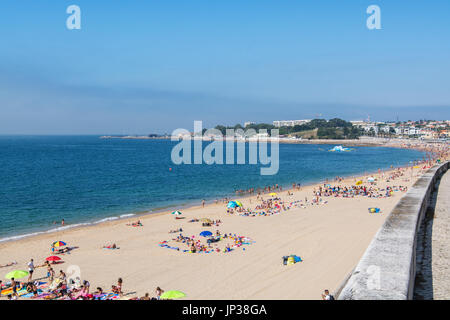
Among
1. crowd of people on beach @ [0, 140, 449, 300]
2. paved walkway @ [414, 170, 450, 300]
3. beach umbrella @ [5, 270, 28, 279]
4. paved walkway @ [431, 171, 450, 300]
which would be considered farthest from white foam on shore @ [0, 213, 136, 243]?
paved walkway @ [431, 171, 450, 300]

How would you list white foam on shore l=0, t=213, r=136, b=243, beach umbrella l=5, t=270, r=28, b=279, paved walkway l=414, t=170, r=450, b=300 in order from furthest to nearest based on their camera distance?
white foam on shore l=0, t=213, r=136, b=243 → beach umbrella l=5, t=270, r=28, b=279 → paved walkway l=414, t=170, r=450, b=300

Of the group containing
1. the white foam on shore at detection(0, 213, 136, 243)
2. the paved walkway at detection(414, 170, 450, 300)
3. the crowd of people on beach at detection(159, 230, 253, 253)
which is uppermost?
the paved walkway at detection(414, 170, 450, 300)

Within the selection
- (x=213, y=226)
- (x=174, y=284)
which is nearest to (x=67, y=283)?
(x=174, y=284)

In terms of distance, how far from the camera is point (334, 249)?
16.5 meters

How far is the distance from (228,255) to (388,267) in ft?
34.8

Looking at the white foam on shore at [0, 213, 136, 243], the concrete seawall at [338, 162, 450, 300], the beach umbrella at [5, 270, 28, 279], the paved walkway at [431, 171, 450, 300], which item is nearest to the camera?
the concrete seawall at [338, 162, 450, 300]

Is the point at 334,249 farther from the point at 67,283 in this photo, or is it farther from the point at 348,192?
the point at 348,192

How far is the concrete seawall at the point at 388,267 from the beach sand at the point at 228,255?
392 centimetres

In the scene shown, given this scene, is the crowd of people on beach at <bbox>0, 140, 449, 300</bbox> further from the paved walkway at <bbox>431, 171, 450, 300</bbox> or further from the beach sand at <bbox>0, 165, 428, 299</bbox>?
the paved walkway at <bbox>431, 171, 450, 300</bbox>

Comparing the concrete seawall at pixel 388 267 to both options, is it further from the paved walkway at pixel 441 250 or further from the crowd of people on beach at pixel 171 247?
the crowd of people on beach at pixel 171 247

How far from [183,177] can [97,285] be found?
1551 inches

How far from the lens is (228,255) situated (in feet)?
53.5

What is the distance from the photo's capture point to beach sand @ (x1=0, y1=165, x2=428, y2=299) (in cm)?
1271

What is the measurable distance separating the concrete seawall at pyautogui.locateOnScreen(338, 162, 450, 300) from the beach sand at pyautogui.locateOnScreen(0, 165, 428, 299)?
3920mm
